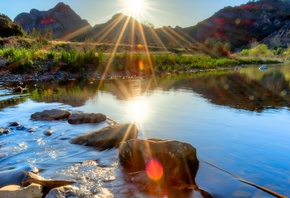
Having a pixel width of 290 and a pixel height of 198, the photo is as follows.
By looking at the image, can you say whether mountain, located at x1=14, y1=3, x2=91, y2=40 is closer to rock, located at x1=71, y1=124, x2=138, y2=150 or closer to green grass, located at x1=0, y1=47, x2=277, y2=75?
green grass, located at x1=0, y1=47, x2=277, y2=75

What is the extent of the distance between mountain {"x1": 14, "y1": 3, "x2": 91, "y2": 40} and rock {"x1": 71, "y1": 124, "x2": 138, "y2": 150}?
154872 mm

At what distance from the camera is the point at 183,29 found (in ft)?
651

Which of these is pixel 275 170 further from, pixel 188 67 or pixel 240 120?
pixel 188 67

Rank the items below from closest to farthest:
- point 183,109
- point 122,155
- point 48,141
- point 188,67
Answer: point 122,155 < point 48,141 < point 183,109 < point 188,67

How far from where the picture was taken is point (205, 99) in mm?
14555

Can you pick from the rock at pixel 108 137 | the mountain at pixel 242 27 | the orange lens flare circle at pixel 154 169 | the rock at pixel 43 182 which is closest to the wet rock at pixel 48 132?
the rock at pixel 108 137

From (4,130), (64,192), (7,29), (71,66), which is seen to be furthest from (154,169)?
(7,29)

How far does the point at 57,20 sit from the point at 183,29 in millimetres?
83930

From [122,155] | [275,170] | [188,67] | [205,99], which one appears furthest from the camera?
[188,67]

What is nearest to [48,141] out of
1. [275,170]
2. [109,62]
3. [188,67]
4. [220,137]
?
[220,137]

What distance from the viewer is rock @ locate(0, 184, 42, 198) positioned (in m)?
4.25

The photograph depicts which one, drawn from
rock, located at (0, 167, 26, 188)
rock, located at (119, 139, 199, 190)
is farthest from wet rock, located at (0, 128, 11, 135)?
rock, located at (119, 139, 199, 190)

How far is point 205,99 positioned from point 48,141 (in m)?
8.87

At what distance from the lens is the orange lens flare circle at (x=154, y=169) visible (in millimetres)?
5489
